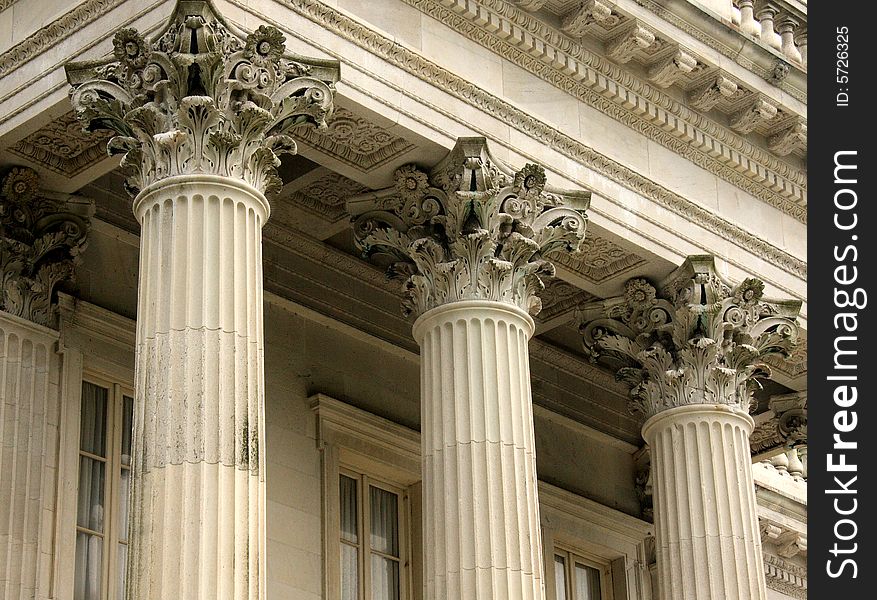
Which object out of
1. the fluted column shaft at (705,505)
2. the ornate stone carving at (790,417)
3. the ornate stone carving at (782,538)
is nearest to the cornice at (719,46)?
the fluted column shaft at (705,505)

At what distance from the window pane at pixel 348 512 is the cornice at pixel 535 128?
5969mm

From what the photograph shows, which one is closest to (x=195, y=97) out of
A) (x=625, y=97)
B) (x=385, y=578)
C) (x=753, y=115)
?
(x=625, y=97)

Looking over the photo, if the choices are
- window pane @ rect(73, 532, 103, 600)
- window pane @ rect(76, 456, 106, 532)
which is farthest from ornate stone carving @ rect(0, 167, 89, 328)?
window pane @ rect(73, 532, 103, 600)

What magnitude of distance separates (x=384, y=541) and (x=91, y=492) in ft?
16.4

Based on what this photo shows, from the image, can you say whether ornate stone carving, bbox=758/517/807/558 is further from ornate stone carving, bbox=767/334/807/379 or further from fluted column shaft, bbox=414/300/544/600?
fluted column shaft, bbox=414/300/544/600

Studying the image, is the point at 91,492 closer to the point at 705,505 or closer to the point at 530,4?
the point at 705,505

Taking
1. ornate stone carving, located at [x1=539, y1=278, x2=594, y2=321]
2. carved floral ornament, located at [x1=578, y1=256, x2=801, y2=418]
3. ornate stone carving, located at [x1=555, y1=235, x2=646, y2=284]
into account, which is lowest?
carved floral ornament, located at [x1=578, y1=256, x2=801, y2=418]

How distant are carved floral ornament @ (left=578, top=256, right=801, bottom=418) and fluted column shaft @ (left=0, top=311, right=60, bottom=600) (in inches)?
308

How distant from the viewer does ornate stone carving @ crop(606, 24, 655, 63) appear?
98.0 ft

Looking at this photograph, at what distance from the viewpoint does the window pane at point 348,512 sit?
3167 cm

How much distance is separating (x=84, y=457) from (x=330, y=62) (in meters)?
6.76

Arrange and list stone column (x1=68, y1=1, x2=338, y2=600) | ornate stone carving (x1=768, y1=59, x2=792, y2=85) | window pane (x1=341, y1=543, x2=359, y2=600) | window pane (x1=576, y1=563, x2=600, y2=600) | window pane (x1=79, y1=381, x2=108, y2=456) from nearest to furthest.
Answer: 1. stone column (x1=68, y1=1, x2=338, y2=600)
2. window pane (x1=79, y1=381, x2=108, y2=456)
3. window pane (x1=341, y1=543, x2=359, y2=600)
4. ornate stone carving (x1=768, y1=59, x2=792, y2=85)
5. window pane (x1=576, y1=563, x2=600, y2=600)

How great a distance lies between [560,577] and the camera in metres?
35.6

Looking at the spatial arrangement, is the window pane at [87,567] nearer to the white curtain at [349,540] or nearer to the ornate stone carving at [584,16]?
the white curtain at [349,540]
